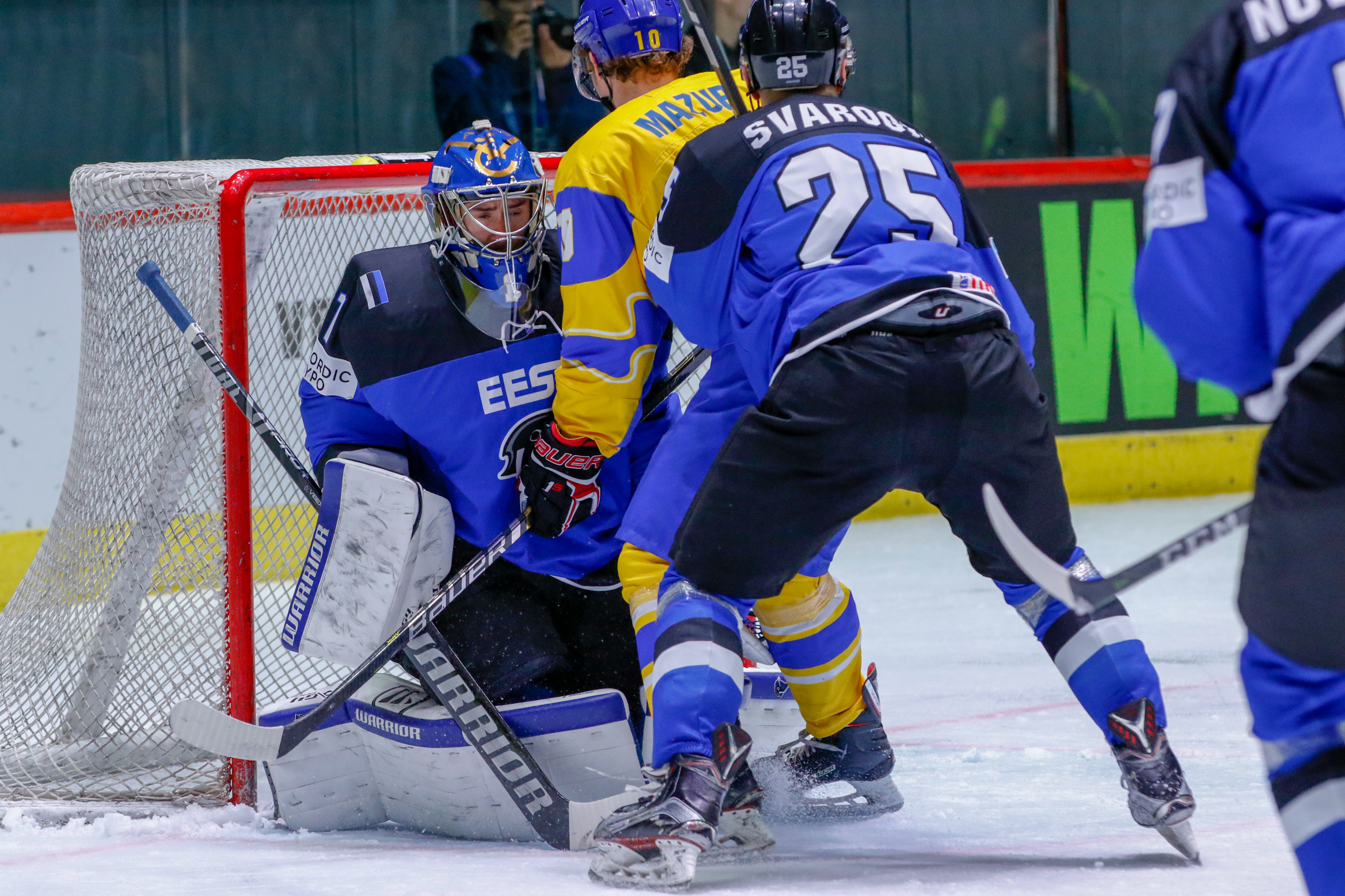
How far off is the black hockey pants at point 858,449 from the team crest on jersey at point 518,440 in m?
0.57

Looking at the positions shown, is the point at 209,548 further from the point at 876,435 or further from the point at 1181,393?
the point at 1181,393

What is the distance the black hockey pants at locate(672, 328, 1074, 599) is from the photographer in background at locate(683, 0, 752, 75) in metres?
3.15

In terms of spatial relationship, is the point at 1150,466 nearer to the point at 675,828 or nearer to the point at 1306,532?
the point at 675,828

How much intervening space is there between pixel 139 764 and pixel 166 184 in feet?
3.14

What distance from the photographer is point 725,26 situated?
5.02 metres

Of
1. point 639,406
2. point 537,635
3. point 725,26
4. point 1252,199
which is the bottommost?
point 537,635

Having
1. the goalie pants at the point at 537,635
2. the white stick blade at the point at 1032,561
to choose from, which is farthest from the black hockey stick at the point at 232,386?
the white stick blade at the point at 1032,561

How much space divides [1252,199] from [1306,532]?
0.94 feet

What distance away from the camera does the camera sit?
5.22m

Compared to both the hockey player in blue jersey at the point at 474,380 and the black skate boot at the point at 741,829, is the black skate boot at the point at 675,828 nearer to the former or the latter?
the black skate boot at the point at 741,829

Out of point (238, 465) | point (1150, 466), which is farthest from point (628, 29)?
point (1150, 466)

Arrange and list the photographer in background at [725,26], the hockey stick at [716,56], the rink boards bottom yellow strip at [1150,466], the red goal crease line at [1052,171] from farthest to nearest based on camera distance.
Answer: the rink boards bottom yellow strip at [1150,466] → the red goal crease line at [1052,171] → the photographer in background at [725,26] → the hockey stick at [716,56]

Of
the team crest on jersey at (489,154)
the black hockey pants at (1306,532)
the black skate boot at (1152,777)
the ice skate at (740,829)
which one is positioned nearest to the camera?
the black hockey pants at (1306,532)

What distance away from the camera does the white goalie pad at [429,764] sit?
7.32ft
